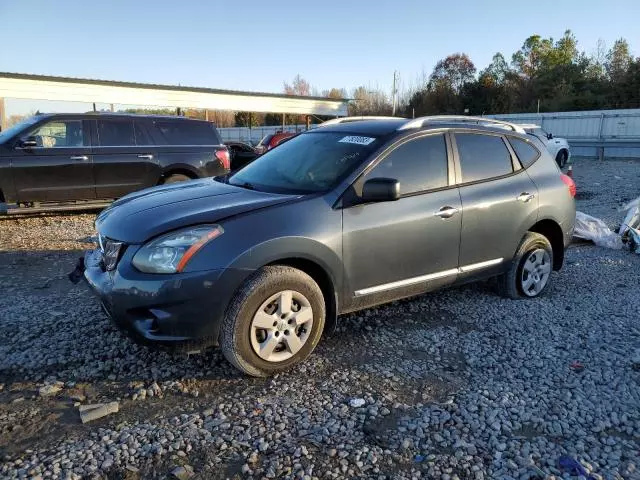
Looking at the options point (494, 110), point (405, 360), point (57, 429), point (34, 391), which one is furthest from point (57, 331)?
point (494, 110)

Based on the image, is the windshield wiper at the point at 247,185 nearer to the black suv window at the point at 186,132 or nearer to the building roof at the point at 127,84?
the black suv window at the point at 186,132

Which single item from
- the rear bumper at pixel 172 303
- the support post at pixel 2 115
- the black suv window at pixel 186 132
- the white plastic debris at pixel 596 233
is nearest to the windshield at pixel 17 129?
the black suv window at pixel 186 132

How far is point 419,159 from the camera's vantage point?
13.7 ft

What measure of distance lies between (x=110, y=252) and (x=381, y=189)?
1.96 m

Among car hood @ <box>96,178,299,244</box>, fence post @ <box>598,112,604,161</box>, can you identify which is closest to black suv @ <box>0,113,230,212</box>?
car hood @ <box>96,178,299,244</box>

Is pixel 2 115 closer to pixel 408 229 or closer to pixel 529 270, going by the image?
pixel 408 229

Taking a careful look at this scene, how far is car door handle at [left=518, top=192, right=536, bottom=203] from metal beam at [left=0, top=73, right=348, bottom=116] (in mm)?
18532

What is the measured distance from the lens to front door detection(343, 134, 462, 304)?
12.2ft

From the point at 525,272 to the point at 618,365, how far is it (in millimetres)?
1474

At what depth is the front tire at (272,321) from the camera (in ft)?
10.6

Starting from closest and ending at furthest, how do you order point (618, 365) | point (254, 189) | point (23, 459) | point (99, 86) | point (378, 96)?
point (23, 459) → point (618, 365) → point (254, 189) → point (99, 86) → point (378, 96)

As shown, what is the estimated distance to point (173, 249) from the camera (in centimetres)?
314

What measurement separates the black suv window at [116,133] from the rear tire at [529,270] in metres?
6.93

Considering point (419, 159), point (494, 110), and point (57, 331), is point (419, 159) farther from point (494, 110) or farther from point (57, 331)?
point (494, 110)
